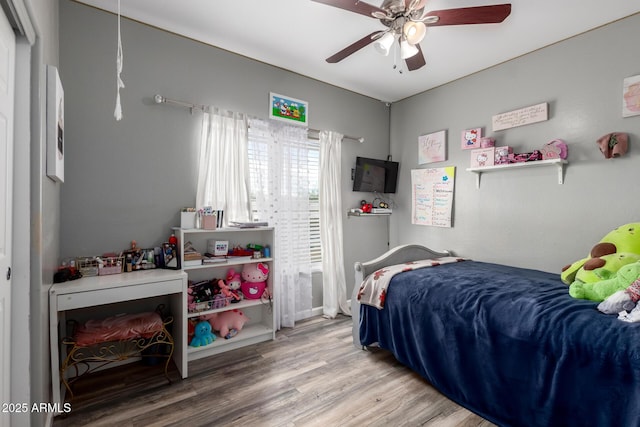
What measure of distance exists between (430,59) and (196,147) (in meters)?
2.34

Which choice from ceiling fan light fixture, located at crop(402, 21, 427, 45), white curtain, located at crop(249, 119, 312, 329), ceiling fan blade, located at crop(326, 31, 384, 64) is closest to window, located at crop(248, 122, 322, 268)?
white curtain, located at crop(249, 119, 312, 329)

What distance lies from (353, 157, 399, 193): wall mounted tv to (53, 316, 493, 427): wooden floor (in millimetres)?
1894

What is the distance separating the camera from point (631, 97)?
7.25 ft

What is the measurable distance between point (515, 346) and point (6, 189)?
247 centimetres

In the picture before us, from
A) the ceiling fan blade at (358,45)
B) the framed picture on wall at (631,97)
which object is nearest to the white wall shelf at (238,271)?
the ceiling fan blade at (358,45)

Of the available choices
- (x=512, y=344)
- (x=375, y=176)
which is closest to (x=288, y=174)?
(x=375, y=176)

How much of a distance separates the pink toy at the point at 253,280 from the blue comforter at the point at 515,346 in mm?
1062

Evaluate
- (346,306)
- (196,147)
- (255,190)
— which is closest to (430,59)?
(255,190)

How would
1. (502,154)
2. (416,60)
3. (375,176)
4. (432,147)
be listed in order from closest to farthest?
(416,60) → (502,154) → (432,147) → (375,176)

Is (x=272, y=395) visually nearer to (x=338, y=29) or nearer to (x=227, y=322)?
(x=227, y=322)

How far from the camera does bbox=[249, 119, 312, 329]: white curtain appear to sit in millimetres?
2908

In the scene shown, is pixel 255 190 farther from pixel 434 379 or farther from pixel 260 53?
pixel 434 379

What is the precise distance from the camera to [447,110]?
11.2ft

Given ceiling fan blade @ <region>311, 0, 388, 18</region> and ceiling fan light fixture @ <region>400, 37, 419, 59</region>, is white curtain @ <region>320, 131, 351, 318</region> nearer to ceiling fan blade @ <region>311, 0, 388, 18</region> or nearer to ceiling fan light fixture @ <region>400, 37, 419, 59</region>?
ceiling fan light fixture @ <region>400, 37, 419, 59</region>
